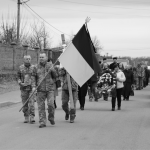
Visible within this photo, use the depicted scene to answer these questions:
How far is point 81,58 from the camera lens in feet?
39.8

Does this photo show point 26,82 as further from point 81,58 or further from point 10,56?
point 10,56

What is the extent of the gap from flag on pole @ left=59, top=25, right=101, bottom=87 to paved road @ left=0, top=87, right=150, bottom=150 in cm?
132

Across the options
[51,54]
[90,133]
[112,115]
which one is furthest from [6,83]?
[90,133]

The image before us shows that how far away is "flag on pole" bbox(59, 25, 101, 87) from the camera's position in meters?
11.9

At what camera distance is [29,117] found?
1291 centimetres

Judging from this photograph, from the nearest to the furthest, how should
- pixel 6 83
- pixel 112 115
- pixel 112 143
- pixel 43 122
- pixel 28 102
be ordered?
pixel 112 143
pixel 43 122
pixel 28 102
pixel 112 115
pixel 6 83

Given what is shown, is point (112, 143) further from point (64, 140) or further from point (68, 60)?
point (68, 60)

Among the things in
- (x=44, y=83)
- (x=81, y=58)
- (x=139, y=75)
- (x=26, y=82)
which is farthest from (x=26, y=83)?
(x=139, y=75)

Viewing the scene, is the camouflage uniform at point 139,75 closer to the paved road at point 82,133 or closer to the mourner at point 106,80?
the mourner at point 106,80

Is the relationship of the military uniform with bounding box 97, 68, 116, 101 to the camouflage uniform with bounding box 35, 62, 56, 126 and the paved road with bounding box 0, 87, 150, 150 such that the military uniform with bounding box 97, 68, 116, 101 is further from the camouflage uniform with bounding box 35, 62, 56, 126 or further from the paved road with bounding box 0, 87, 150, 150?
the camouflage uniform with bounding box 35, 62, 56, 126

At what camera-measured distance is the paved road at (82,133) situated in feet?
28.3

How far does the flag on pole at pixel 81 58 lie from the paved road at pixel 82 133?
132cm

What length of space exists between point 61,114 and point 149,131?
14.5 feet

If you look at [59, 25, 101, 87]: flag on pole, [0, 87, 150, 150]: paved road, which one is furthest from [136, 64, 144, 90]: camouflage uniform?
[59, 25, 101, 87]: flag on pole
